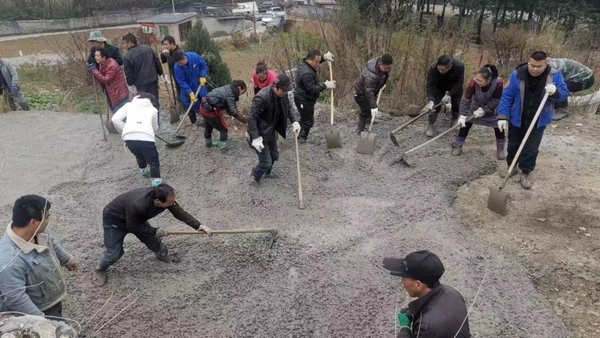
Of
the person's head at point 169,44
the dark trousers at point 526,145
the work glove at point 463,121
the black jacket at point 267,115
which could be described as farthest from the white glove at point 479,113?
the person's head at point 169,44

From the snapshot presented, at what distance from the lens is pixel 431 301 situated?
215 cm

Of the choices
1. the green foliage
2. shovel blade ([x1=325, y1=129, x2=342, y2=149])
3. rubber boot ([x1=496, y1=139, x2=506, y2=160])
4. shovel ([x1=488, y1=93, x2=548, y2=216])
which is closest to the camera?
shovel ([x1=488, y1=93, x2=548, y2=216])

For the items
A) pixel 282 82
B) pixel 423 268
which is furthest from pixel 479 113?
pixel 423 268

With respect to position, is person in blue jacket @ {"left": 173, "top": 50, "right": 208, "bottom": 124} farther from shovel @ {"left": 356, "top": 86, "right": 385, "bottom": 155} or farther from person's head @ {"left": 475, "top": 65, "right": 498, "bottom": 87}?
person's head @ {"left": 475, "top": 65, "right": 498, "bottom": 87}

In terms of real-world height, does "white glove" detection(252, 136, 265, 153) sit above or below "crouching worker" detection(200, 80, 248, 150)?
below

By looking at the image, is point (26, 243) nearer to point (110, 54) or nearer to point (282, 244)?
point (282, 244)

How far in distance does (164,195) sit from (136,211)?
0.36 meters

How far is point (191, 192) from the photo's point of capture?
529 centimetres

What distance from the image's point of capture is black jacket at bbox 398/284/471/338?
2074 mm

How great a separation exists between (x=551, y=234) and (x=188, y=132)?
5.04m

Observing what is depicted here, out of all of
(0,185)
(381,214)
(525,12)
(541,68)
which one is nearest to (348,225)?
(381,214)

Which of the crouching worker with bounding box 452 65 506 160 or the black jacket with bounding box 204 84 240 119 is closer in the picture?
the crouching worker with bounding box 452 65 506 160

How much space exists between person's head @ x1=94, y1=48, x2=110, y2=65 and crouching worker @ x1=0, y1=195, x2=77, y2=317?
13.4 ft

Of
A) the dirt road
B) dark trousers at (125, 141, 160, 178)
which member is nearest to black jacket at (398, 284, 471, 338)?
the dirt road
